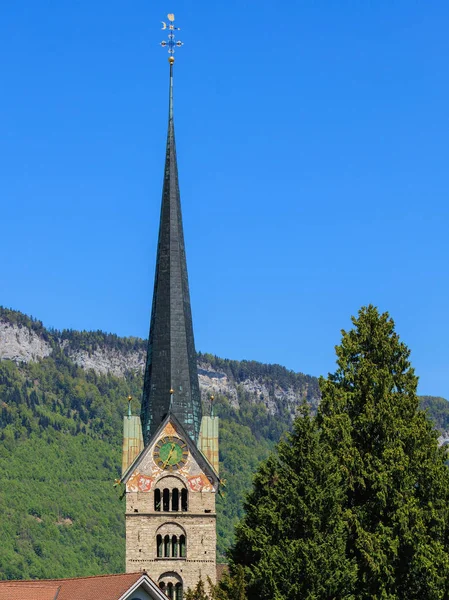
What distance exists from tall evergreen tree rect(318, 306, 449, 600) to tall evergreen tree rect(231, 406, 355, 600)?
96 centimetres

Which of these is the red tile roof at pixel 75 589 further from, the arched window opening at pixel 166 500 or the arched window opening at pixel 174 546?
the arched window opening at pixel 166 500

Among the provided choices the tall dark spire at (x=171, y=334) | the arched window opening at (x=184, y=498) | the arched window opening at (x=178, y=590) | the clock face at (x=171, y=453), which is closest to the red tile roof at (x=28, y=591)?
the arched window opening at (x=178, y=590)

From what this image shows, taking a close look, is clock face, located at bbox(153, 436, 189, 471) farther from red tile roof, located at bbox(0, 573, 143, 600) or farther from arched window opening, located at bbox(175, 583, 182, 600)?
red tile roof, located at bbox(0, 573, 143, 600)

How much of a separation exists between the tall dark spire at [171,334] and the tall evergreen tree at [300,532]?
2570 centimetres

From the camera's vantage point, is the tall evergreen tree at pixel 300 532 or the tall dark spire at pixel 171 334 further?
the tall dark spire at pixel 171 334

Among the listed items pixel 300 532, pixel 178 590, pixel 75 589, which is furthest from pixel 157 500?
pixel 75 589

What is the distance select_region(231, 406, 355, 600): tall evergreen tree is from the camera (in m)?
58.3

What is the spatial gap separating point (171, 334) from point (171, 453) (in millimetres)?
6702

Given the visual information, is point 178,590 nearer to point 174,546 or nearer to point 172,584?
point 172,584

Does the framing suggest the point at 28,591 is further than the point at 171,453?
No

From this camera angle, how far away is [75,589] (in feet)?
195

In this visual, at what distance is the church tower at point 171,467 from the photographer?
85.5 metres

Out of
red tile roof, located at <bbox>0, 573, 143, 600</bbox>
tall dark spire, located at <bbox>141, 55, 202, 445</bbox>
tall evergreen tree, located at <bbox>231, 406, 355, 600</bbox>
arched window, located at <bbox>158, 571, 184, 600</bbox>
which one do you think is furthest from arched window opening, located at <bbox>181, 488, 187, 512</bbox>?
red tile roof, located at <bbox>0, 573, 143, 600</bbox>

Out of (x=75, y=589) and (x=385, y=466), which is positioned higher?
(x=385, y=466)
